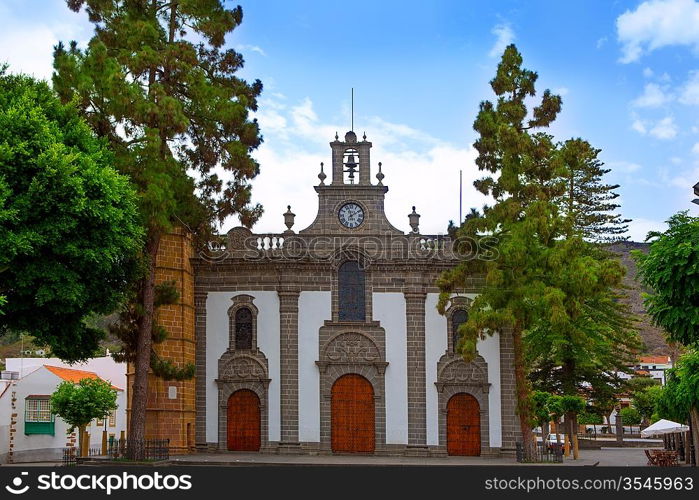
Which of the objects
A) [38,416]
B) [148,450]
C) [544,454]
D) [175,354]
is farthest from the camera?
[38,416]

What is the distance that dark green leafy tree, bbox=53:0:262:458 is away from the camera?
26344mm

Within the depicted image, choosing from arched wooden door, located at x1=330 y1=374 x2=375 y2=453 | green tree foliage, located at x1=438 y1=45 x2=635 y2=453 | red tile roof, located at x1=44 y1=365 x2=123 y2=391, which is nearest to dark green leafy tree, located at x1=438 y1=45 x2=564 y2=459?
green tree foliage, located at x1=438 y1=45 x2=635 y2=453

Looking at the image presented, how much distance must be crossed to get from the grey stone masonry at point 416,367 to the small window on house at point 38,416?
16295mm

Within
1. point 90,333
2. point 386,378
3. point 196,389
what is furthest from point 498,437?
point 90,333

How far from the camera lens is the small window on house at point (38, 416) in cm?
3906

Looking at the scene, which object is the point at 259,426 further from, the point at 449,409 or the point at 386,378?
the point at 449,409

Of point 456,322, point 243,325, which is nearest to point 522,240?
point 456,322

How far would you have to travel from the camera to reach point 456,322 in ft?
111

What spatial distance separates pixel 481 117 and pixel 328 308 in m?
8.91

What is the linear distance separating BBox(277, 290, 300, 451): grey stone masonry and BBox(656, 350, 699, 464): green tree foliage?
12.9m

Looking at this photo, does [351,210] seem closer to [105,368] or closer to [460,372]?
[460,372]

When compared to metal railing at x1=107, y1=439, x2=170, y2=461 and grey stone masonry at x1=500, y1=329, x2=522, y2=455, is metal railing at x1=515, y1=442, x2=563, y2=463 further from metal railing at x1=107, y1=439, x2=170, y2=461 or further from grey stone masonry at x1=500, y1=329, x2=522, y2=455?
metal railing at x1=107, y1=439, x2=170, y2=461

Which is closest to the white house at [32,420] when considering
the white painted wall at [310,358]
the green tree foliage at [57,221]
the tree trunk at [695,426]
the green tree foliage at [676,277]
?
the white painted wall at [310,358]

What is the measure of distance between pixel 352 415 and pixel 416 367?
9.62 feet
